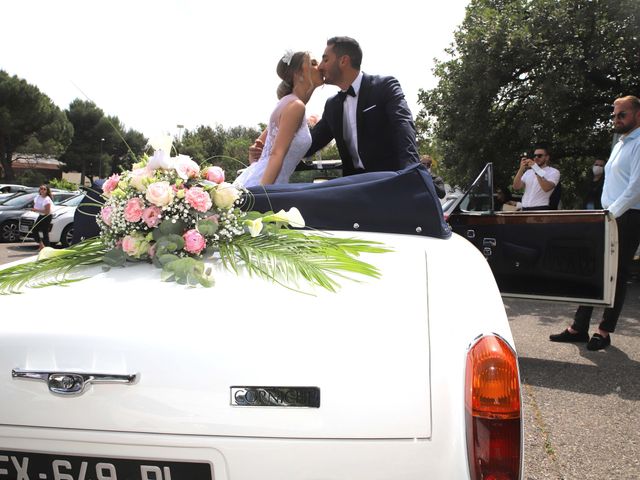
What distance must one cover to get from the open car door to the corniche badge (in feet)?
10.8

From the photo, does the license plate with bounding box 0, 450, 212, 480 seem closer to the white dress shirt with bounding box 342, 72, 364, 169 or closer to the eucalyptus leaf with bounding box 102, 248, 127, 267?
the eucalyptus leaf with bounding box 102, 248, 127, 267

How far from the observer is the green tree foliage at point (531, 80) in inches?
497

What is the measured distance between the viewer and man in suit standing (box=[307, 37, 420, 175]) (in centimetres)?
350

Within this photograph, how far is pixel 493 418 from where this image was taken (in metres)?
1.43

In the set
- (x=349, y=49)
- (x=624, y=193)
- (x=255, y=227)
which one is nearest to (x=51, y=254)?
(x=255, y=227)

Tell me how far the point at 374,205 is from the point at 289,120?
1.19 meters

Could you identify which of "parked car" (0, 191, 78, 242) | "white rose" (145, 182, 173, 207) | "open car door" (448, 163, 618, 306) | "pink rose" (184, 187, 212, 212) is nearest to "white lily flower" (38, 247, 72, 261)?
"white rose" (145, 182, 173, 207)

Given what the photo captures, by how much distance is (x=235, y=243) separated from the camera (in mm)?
1958

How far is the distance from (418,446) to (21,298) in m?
1.21

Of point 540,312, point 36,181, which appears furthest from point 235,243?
point 36,181

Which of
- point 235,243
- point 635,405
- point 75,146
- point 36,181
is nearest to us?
point 235,243

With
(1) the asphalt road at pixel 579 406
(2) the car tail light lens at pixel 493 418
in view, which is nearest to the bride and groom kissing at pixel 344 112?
(1) the asphalt road at pixel 579 406

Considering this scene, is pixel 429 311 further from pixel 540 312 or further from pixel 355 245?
pixel 540 312

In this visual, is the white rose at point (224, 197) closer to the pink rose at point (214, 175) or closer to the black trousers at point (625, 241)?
the pink rose at point (214, 175)
